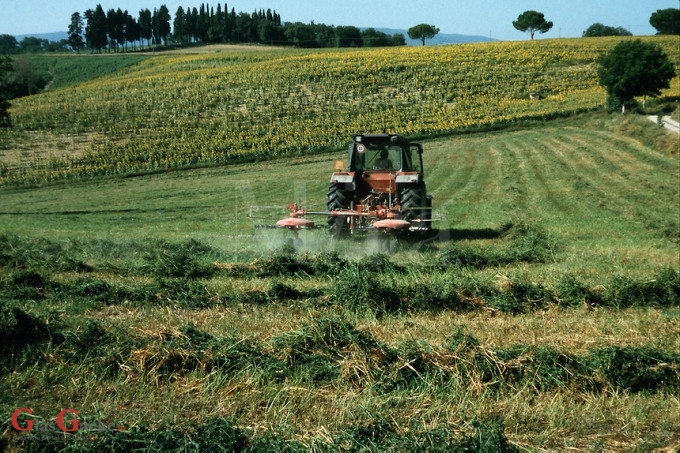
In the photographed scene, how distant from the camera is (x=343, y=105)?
42594mm

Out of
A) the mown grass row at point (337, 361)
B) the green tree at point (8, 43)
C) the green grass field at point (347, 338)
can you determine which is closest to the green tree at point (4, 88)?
the green grass field at point (347, 338)

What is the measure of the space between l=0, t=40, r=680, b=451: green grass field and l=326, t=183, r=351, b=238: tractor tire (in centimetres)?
46

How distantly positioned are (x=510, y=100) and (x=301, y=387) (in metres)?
41.2

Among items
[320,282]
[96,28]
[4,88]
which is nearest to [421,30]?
[96,28]

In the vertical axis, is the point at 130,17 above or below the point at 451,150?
above

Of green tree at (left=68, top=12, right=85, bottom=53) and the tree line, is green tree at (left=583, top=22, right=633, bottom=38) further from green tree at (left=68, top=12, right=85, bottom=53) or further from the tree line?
green tree at (left=68, top=12, right=85, bottom=53)

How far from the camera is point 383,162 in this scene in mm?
13930

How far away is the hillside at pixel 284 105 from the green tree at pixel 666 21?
32066mm

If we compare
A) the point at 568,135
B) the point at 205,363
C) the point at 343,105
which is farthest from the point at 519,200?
the point at 343,105

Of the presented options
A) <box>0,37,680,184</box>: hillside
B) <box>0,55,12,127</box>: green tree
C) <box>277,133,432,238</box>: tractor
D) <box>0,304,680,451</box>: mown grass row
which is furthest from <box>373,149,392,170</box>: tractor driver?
<box>0,37,680,184</box>: hillside

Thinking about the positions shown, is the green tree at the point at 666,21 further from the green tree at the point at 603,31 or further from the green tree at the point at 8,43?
the green tree at the point at 8,43

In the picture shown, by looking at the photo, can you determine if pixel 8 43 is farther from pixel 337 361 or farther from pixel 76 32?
pixel 337 361

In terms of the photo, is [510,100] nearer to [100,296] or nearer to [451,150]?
[451,150]

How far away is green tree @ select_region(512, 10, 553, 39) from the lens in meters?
89.6
